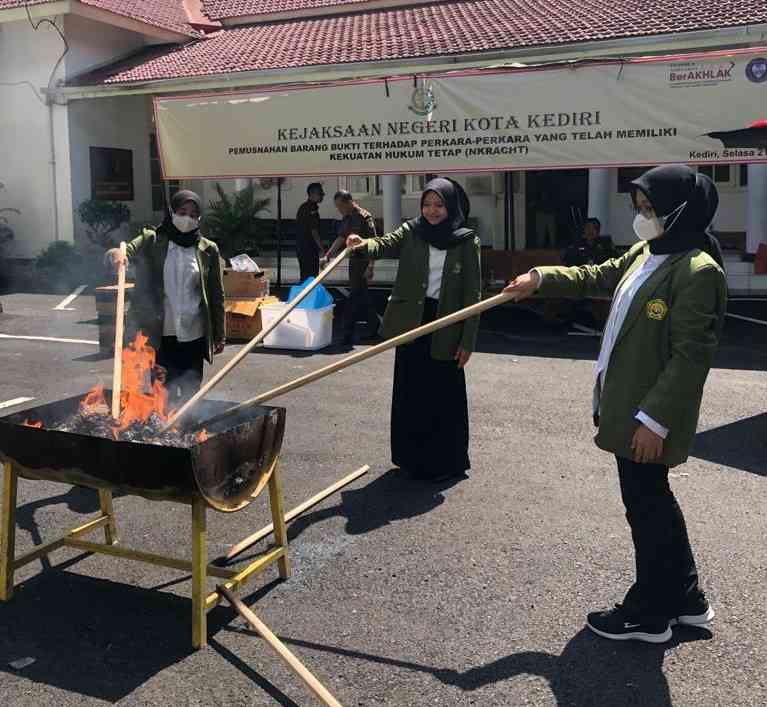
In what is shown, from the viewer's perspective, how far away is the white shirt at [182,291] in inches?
203

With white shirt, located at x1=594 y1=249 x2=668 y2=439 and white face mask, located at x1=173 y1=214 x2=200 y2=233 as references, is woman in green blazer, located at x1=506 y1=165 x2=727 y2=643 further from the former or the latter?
white face mask, located at x1=173 y1=214 x2=200 y2=233

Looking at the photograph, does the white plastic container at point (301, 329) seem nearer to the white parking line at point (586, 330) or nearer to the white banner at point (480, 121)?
the white banner at point (480, 121)

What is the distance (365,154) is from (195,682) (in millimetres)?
9783

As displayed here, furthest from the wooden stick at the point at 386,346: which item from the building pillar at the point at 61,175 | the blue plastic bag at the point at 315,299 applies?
the building pillar at the point at 61,175

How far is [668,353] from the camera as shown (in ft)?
10.8

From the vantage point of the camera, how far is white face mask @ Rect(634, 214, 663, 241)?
3254mm

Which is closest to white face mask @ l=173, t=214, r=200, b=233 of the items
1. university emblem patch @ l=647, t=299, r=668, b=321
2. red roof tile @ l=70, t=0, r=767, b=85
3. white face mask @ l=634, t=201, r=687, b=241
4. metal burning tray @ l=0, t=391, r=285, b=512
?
metal burning tray @ l=0, t=391, r=285, b=512

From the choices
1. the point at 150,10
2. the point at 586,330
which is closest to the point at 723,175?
the point at 586,330

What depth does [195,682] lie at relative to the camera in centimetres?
322

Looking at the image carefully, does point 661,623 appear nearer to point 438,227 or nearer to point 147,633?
point 147,633

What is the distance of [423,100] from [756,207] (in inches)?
240

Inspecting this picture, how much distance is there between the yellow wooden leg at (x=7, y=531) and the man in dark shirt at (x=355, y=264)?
20.8 ft

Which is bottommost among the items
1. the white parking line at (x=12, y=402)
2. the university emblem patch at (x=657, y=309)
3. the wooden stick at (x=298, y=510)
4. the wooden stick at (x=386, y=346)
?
the wooden stick at (x=298, y=510)

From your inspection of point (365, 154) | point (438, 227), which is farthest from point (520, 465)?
point (365, 154)
